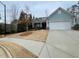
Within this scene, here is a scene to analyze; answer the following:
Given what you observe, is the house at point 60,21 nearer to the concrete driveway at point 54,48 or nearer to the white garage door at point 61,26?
the white garage door at point 61,26

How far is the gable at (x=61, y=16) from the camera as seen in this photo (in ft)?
130

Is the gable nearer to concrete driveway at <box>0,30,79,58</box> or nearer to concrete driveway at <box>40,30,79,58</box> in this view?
concrete driveway at <box>40,30,79,58</box>

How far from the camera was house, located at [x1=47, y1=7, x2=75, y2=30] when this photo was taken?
38188 millimetres

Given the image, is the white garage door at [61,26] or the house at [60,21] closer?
the white garage door at [61,26]

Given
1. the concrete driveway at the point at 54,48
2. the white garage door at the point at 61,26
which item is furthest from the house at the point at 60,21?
the concrete driveway at the point at 54,48

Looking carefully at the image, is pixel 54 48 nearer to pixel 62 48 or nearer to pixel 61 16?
pixel 62 48

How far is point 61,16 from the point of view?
40.5 meters

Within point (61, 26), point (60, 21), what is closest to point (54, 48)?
point (61, 26)

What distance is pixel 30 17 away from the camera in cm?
4994

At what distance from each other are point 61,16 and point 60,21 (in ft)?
7.10

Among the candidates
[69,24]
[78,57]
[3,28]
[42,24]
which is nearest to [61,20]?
[69,24]

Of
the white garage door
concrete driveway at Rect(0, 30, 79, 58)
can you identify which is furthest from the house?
concrete driveway at Rect(0, 30, 79, 58)

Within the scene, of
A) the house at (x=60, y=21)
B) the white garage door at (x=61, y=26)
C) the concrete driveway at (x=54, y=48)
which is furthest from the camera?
the house at (x=60, y=21)

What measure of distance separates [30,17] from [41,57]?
138 ft
